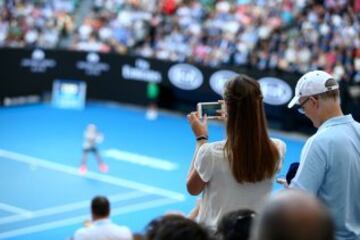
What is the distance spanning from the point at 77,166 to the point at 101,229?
460 inches

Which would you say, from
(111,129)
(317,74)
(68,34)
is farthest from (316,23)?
(317,74)

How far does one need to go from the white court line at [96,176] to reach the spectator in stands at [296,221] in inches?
537

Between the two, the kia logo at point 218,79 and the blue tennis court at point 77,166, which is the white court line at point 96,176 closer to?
the blue tennis court at point 77,166

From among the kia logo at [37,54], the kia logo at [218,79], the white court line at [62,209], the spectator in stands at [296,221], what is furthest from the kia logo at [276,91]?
the spectator in stands at [296,221]

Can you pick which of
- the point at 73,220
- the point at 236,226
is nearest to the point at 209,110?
the point at 236,226

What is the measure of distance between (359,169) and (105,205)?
3283 mm

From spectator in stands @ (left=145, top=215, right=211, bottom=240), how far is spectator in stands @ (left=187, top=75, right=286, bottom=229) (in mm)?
1461

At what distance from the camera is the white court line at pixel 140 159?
18656 millimetres

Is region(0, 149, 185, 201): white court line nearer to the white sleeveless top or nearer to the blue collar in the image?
the white sleeveless top

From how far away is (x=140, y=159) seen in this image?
1922 centimetres

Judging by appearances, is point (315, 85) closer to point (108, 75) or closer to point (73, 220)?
point (73, 220)

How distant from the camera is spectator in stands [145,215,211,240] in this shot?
3166mm

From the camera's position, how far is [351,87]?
20703 mm

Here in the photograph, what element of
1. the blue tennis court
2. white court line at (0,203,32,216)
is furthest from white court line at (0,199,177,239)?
white court line at (0,203,32,216)
